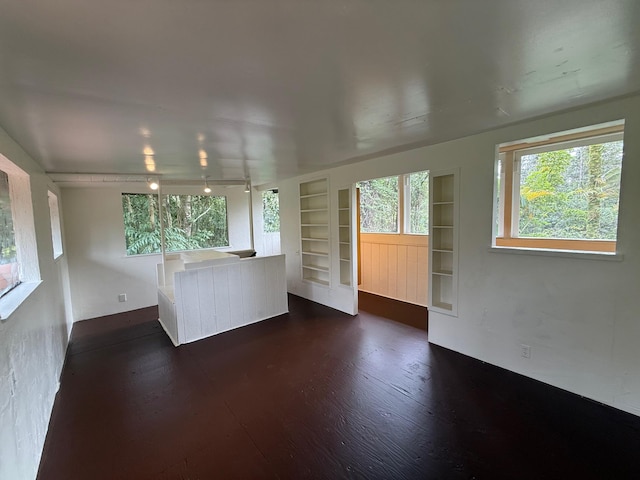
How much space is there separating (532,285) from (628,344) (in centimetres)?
72

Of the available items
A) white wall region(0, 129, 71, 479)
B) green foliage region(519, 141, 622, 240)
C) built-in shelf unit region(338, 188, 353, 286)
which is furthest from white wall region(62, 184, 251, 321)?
green foliage region(519, 141, 622, 240)

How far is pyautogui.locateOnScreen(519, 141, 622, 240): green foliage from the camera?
3.25 m

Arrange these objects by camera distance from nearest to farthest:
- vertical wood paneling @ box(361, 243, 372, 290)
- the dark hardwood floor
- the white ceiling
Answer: the white ceiling, the dark hardwood floor, vertical wood paneling @ box(361, 243, 372, 290)

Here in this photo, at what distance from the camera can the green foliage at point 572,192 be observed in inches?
128

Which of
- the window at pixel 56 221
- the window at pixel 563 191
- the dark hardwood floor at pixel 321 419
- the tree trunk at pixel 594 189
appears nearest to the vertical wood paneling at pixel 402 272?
the window at pixel 563 191

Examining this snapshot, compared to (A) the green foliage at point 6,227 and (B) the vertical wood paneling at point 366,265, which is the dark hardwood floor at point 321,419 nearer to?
(A) the green foliage at point 6,227

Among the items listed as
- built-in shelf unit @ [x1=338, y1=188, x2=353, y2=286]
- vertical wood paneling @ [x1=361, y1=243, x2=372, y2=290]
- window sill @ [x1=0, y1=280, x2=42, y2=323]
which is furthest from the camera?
vertical wood paneling @ [x1=361, y1=243, x2=372, y2=290]

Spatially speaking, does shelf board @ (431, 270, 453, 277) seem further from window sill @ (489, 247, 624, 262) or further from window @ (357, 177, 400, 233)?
window @ (357, 177, 400, 233)

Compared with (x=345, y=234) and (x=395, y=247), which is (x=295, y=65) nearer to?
(x=345, y=234)

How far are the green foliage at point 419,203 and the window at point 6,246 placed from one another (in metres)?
4.93

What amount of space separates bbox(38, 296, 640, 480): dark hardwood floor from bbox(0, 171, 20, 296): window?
Result: 3.99 ft

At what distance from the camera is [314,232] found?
5.60 meters

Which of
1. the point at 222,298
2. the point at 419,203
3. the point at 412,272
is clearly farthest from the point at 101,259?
the point at 419,203

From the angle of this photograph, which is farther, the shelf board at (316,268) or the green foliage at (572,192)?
the shelf board at (316,268)
